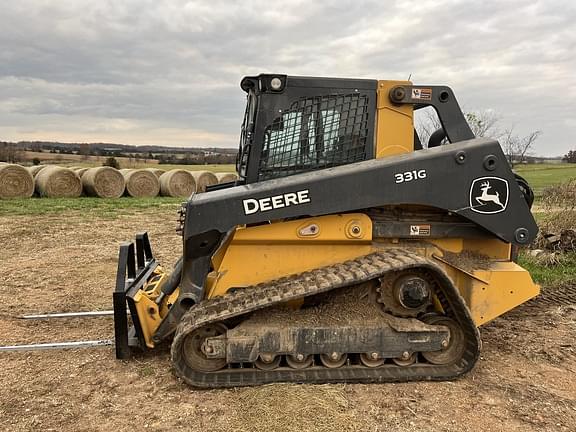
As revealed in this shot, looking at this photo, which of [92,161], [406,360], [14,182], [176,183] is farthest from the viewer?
[92,161]

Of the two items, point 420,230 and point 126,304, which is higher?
point 420,230

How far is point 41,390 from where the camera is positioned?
4035 mm

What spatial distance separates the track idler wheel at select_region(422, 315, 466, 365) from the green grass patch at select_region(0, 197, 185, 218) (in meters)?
11.8

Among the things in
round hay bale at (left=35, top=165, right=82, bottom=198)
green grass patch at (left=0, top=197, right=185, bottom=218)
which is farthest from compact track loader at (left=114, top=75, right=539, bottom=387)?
round hay bale at (left=35, top=165, right=82, bottom=198)

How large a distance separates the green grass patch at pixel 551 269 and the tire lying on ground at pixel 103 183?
50.4 ft

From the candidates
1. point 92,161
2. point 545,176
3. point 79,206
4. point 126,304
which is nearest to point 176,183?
point 79,206

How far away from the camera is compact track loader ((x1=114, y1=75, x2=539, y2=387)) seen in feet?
13.3

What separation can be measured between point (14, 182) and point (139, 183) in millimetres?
4390

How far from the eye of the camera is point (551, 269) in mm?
7938

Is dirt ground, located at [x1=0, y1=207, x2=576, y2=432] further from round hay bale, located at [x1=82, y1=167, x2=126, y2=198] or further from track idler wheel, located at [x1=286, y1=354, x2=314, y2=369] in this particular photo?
round hay bale, located at [x1=82, y1=167, x2=126, y2=198]

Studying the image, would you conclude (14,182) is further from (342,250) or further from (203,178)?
(342,250)

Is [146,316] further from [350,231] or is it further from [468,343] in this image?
[468,343]

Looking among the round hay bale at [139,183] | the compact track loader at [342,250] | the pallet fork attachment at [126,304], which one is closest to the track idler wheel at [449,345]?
the compact track loader at [342,250]

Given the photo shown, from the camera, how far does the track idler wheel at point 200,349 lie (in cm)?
410
